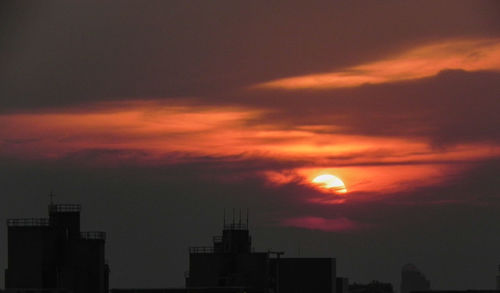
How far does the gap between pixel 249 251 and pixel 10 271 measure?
5454cm

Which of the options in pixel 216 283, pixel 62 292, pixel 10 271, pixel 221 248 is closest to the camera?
pixel 62 292

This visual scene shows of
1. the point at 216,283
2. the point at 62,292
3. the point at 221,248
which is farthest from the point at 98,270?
the point at 221,248

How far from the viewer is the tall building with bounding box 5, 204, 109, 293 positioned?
13775 centimetres

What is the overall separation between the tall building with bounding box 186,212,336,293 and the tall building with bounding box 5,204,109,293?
31371 mm

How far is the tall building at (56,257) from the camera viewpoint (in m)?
138

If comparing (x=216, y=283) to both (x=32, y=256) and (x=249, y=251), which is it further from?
(x=32, y=256)

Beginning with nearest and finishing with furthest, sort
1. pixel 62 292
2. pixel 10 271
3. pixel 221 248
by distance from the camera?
pixel 62 292
pixel 10 271
pixel 221 248

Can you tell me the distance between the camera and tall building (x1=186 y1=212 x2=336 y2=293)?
175625 mm

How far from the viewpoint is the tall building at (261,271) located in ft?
576

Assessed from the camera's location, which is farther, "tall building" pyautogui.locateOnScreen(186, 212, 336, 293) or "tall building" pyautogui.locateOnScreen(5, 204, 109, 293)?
"tall building" pyautogui.locateOnScreen(186, 212, 336, 293)

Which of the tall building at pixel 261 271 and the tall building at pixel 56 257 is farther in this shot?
the tall building at pixel 261 271

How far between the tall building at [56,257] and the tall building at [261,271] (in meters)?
31.4

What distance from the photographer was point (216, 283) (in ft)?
572

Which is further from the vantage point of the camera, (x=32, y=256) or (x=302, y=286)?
(x=302, y=286)
